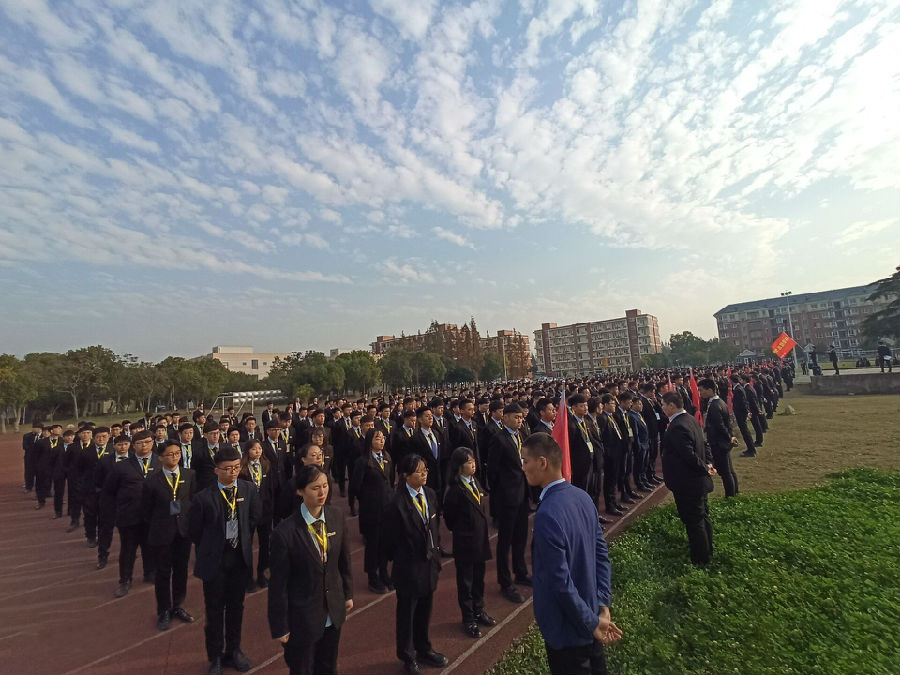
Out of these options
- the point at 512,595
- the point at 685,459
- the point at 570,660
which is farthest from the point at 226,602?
the point at 685,459

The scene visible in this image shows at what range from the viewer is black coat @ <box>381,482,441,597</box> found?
360 centimetres

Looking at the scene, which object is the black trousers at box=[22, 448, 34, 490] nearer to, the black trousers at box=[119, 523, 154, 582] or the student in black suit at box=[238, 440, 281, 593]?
the black trousers at box=[119, 523, 154, 582]

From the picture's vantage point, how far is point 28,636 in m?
4.72

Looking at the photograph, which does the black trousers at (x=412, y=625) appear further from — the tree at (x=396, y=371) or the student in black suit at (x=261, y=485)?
the tree at (x=396, y=371)

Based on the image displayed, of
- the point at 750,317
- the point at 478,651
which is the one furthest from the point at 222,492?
the point at 750,317

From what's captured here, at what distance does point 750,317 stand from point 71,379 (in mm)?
119250

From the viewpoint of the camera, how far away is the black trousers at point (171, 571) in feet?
15.1

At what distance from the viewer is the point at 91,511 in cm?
750

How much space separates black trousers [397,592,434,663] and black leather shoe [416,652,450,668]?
34mm

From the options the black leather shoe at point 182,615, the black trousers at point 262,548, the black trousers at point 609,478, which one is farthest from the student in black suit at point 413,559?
the black trousers at point 609,478

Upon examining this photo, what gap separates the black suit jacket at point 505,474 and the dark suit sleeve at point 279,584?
2.69 metres

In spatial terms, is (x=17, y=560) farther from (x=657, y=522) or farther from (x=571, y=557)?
(x=657, y=522)

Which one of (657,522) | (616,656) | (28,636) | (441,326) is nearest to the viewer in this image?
(616,656)

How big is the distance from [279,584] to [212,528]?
4.36ft
